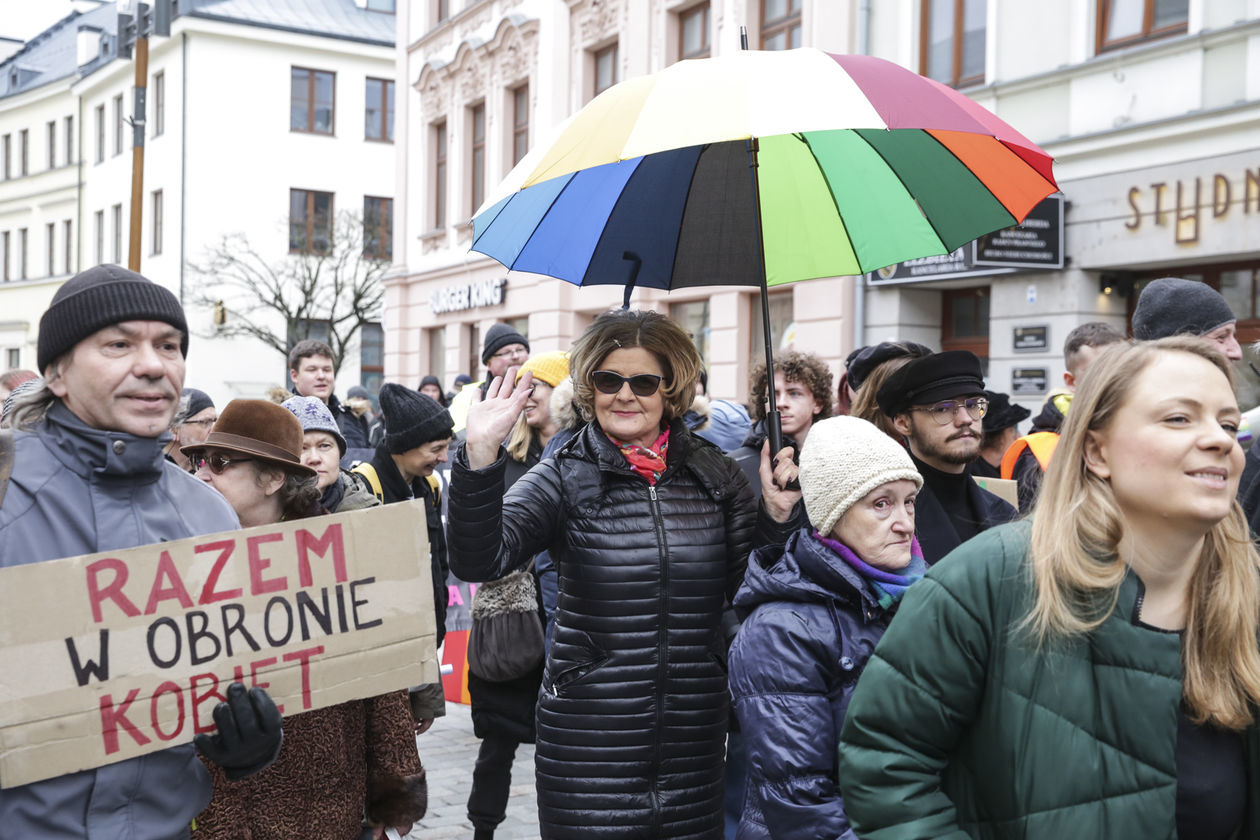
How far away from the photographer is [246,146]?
1368 inches

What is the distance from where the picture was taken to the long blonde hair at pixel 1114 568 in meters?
1.89

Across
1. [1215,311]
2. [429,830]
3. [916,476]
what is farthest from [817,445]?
[429,830]

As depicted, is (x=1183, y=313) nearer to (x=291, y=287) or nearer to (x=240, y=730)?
(x=240, y=730)

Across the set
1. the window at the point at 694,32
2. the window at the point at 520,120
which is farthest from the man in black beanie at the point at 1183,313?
the window at the point at 520,120

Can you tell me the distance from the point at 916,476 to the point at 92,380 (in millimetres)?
1767

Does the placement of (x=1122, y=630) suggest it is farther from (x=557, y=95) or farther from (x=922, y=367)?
(x=557, y=95)

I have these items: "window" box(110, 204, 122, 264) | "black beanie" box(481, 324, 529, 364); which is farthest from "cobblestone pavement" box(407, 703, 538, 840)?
"window" box(110, 204, 122, 264)

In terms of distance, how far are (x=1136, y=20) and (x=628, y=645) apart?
952 centimetres

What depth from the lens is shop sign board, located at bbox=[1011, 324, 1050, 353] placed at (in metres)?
11.1

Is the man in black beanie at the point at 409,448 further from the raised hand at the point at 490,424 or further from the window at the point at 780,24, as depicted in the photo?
the window at the point at 780,24

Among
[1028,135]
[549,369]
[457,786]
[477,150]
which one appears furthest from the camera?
[477,150]

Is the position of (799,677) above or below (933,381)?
below

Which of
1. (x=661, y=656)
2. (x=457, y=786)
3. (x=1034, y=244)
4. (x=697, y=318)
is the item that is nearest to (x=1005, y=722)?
(x=661, y=656)

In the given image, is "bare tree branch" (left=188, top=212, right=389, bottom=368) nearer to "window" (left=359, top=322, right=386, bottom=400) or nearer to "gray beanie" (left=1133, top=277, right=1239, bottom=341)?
"window" (left=359, top=322, right=386, bottom=400)
